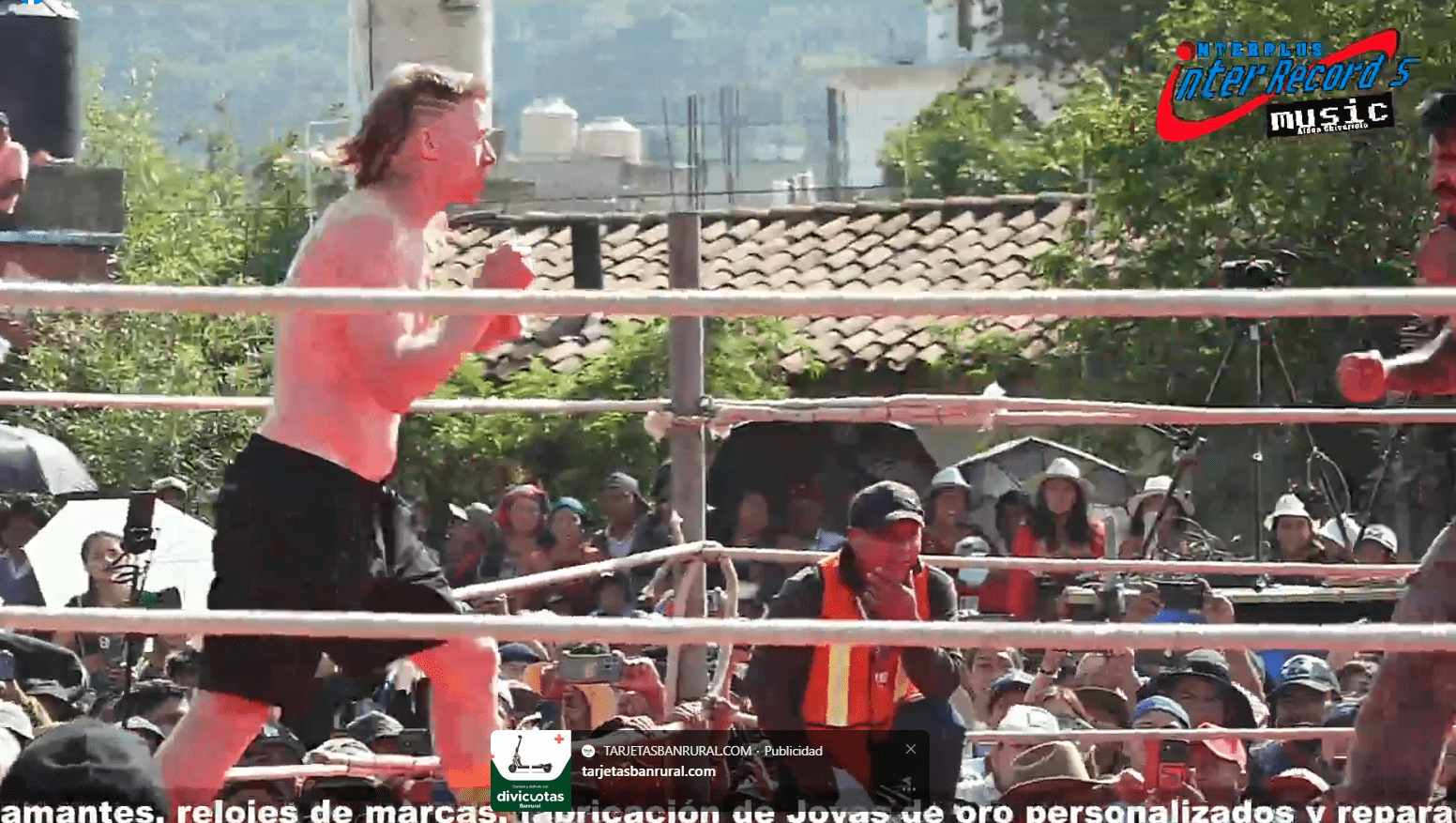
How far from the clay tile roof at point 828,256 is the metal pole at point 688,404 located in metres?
11.5

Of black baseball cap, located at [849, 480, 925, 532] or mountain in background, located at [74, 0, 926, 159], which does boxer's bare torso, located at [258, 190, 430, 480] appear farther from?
mountain in background, located at [74, 0, 926, 159]

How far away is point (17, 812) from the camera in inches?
118

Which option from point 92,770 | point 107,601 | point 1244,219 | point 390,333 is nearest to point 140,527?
point 107,601

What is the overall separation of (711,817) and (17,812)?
1.08 m

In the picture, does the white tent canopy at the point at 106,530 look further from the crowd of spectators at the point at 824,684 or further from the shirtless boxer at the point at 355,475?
the shirtless boxer at the point at 355,475

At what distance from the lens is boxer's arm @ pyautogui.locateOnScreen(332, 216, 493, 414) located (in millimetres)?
3360

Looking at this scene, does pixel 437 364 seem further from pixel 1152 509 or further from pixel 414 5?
pixel 414 5

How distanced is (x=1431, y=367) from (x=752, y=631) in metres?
1.43

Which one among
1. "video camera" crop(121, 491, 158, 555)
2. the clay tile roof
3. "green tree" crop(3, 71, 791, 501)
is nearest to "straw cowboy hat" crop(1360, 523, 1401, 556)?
"video camera" crop(121, 491, 158, 555)

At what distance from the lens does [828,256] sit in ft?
63.0

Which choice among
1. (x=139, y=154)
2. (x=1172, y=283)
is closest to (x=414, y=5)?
(x=1172, y=283)

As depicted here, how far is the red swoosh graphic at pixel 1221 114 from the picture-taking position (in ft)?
38.8
